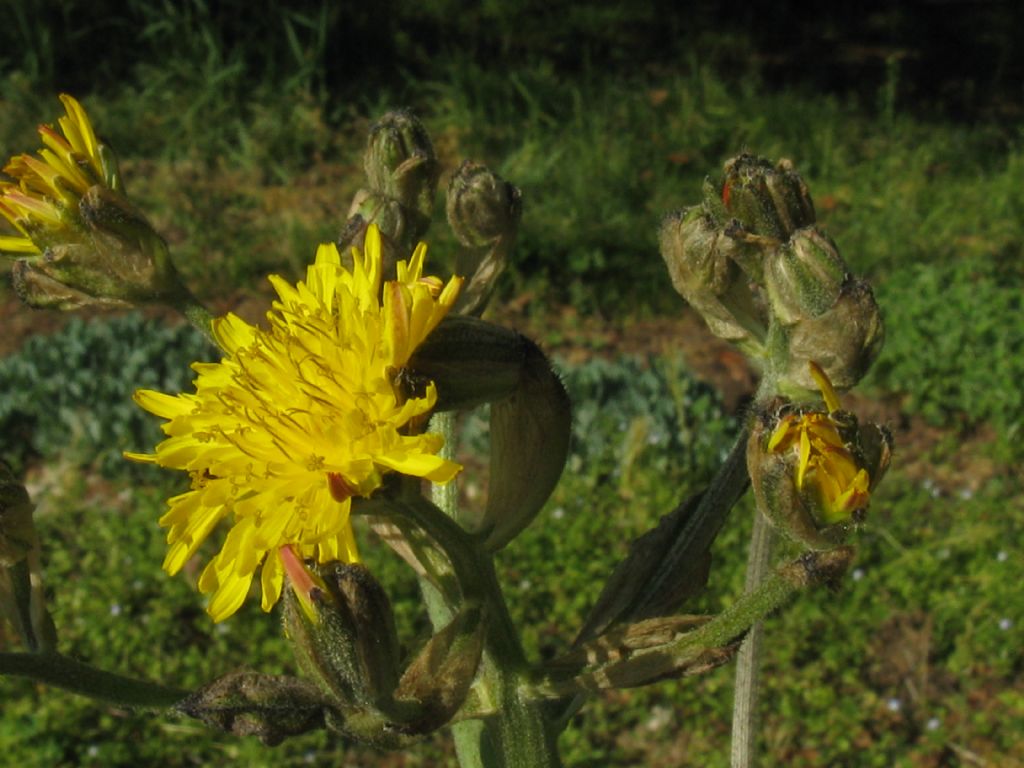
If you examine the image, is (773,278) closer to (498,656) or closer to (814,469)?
(814,469)

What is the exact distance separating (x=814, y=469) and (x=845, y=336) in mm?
213

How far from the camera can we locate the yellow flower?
37.3 inches

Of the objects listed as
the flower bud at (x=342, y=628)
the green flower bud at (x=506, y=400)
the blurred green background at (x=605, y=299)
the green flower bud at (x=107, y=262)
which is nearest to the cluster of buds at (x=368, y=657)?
the flower bud at (x=342, y=628)

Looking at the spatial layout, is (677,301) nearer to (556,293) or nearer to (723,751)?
(556,293)

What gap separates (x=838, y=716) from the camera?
3.06 meters

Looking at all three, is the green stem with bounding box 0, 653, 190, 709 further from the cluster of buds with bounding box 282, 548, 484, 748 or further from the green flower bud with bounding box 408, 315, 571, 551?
the green flower bud with bounding box 408, 315, 571, 551

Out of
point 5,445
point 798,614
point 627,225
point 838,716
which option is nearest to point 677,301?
point 627,225

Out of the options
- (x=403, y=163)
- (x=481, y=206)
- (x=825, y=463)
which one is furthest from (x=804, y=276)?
(x=403, y=163)

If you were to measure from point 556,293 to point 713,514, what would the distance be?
3312mm

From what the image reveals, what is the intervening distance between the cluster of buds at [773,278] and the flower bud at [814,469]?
149 millimetres

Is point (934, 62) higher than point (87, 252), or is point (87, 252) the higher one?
point (87, 252)

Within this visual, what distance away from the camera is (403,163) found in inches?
57.3

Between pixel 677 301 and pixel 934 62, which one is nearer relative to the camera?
pixel 677 301

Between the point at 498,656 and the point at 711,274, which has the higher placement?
the point at 711,274
